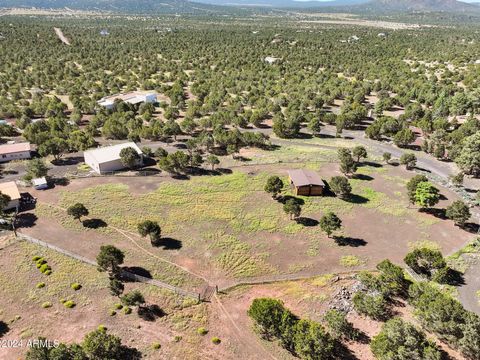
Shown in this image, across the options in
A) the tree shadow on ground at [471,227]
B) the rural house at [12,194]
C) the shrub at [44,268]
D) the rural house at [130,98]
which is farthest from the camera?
the rural house at [130,98]

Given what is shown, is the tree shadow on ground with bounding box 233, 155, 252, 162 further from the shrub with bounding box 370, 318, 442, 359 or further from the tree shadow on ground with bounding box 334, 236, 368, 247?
the shrub with bounding box 370, 318, 442, 359

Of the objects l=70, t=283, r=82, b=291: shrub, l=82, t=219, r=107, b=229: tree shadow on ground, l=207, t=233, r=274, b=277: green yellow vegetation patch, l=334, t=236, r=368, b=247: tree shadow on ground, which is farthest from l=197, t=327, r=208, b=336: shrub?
l=82, t=219, r=107, b=229: tree shadow on ground

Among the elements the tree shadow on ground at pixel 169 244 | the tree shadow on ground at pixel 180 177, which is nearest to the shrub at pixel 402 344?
the tree shadow on ground at pixel 169 244

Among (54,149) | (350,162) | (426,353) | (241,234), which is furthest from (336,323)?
(54,149)

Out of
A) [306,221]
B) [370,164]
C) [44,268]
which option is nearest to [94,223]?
[44,268]

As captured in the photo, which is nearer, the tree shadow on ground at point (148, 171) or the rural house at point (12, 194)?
the rural house at point (12, 194)

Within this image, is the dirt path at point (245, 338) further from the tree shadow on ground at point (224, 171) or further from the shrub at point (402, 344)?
the tree shadow on ground at point (224, 171)
